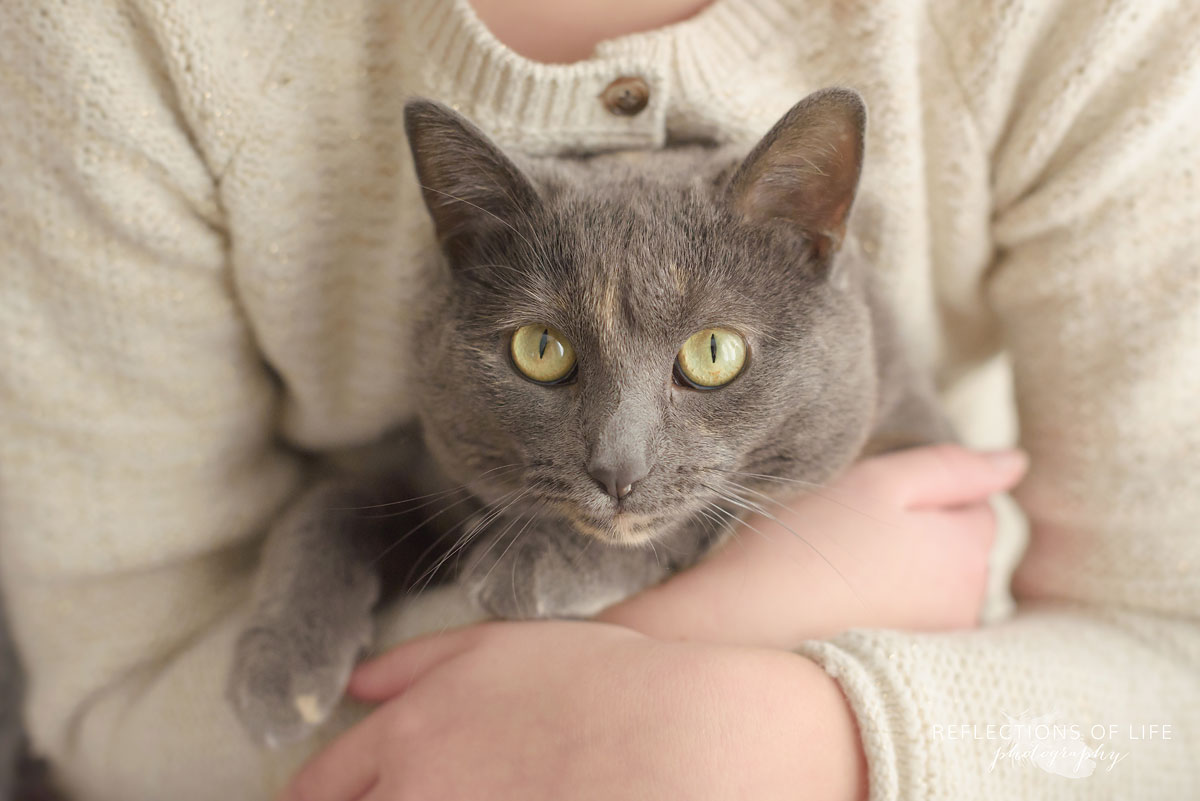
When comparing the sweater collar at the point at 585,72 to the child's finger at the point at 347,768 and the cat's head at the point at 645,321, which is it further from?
the child's finger at the point at 347,768

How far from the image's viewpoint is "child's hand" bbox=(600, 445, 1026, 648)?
822 mm

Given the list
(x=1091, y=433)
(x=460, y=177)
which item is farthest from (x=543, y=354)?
(x=1091, y=433)

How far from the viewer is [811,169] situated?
0.73m

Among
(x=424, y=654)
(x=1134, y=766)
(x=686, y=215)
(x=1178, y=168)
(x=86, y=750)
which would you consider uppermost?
(x=1178, y=168)

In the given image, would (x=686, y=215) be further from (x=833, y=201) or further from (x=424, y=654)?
(x=424, y=654)

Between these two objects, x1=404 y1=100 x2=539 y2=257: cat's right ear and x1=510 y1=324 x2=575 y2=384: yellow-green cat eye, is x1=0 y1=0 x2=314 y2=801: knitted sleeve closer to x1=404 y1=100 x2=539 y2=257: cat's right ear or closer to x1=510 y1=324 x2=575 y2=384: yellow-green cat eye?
x1=404 y1=100 x2=539 y2=257: cat's right ear

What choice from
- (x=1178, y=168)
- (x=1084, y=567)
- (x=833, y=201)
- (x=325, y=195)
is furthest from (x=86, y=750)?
(x=1178, y=168)

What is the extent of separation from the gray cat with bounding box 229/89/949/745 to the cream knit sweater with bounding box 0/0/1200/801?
0.32 ft

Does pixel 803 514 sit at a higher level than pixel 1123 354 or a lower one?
lower

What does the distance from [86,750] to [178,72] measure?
0.80 metres

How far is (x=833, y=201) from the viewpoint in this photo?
75 cm

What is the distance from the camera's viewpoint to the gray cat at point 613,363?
700 millimetres

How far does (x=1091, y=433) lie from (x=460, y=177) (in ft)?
2.28

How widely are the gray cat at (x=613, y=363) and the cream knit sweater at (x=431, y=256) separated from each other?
0.10m
